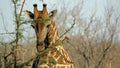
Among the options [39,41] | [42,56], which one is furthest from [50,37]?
[42,56]

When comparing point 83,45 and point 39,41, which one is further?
point 83,45

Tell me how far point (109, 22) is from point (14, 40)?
73.2 feet

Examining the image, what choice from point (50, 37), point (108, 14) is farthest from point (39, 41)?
point (108, 14)

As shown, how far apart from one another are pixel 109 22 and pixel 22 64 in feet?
73.2

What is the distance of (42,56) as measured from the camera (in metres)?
3.06

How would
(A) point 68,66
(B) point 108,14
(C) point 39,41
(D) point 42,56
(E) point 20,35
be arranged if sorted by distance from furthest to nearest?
(B) point 108,14 → (A) point 68,66 → (C) point 39,41 → (D) point 42,56 → (E) point 20,35

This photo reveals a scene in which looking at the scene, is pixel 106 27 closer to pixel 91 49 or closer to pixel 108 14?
pixel 108 14

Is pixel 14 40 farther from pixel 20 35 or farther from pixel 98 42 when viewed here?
pixel 98 42

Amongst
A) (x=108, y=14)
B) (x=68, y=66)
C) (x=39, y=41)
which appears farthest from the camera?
(x=108, y=14)

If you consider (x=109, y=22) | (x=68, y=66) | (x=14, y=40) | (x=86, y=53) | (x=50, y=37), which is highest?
(x=14, y=40)

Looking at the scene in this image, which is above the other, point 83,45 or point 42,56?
point 42,56

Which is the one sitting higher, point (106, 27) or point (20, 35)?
point (20, 35)

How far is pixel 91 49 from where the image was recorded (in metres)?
22.2

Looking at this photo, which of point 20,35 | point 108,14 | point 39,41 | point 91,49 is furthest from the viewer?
point 108,14
